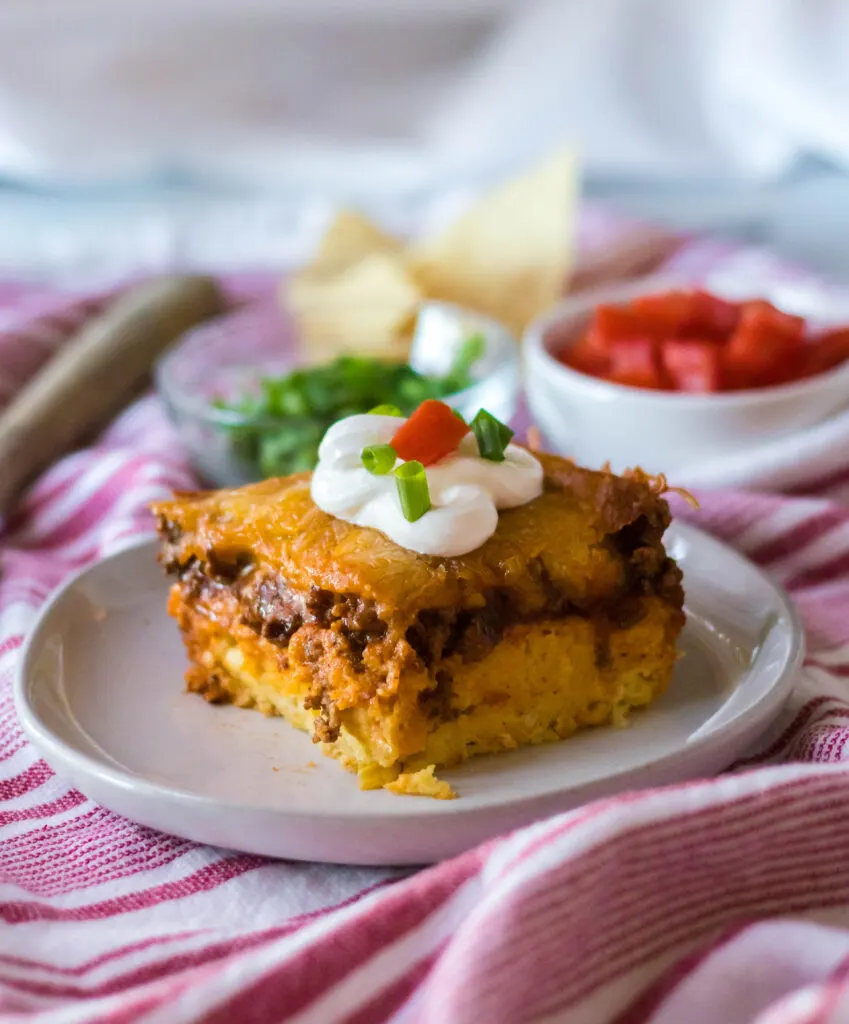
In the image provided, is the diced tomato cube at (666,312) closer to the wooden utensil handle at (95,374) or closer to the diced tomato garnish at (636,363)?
the diced tomato garnish at (636,363)

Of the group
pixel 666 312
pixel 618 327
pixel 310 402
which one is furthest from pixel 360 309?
pixel 666 312

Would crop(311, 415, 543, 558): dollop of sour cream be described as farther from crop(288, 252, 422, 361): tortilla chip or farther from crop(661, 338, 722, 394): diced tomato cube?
crop(288, 252, 422, 361): tortilla chip

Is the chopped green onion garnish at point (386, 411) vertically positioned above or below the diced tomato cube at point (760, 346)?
above

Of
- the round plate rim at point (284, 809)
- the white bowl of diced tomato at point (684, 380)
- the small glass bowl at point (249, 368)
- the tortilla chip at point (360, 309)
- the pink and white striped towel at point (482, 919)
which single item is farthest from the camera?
the tortilla chip at point (360, 309)

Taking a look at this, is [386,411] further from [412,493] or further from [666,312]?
[666,312]

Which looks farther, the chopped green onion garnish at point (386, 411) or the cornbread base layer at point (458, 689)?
the chopped green onion garnish at point (386, 411)

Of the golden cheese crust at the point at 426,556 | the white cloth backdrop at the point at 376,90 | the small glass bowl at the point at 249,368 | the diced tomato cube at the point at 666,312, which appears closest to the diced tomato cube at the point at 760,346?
the diced tomato cube at the point at 666,312
